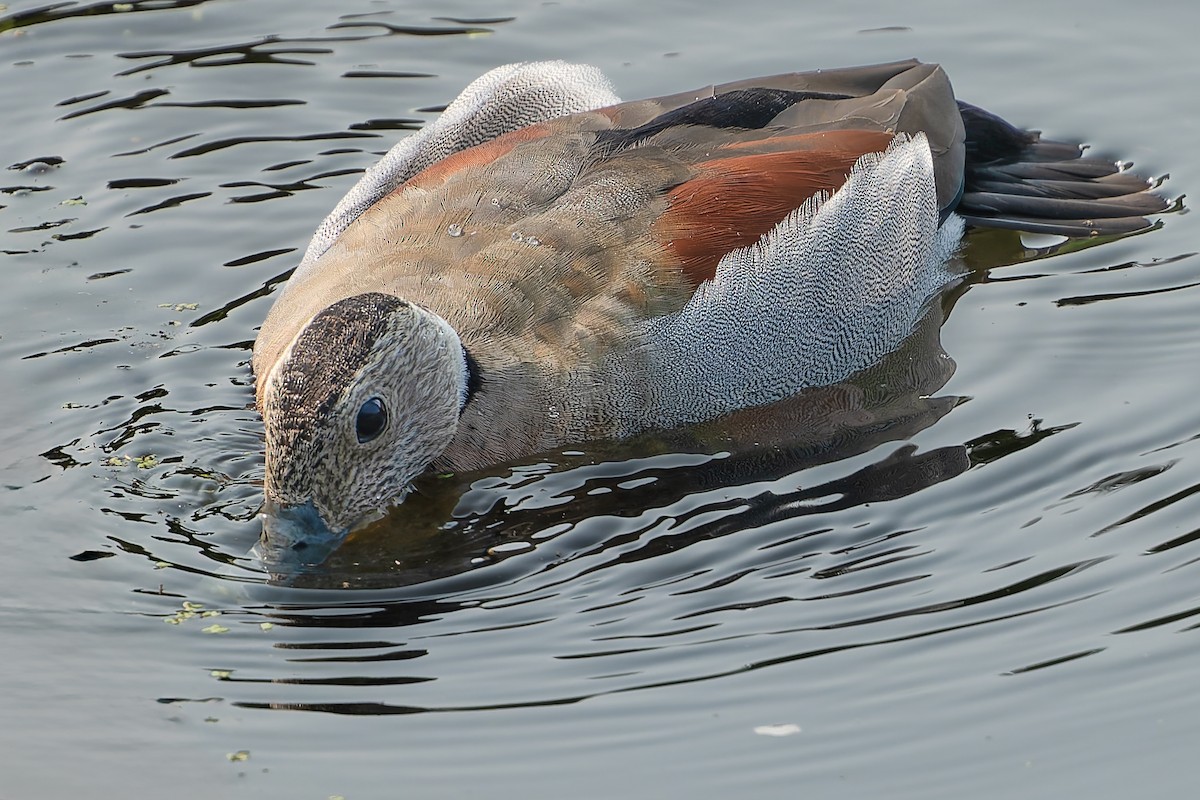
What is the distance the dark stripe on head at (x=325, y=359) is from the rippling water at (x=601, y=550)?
0.67 m

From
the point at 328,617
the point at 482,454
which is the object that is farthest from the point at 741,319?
the point at 328,617

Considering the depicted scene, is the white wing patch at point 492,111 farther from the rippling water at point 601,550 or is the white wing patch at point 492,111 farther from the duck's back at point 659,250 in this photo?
the rippling water at point 601,550

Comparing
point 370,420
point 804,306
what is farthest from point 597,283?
point 370,420

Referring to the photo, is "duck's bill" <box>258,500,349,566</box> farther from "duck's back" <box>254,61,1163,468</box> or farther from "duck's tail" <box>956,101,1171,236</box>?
"duck's tail" <box>956,101,1171,236</box>

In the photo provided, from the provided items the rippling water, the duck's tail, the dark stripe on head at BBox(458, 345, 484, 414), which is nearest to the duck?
the dark stripe on head at BBox(458, 345, 484, 414)

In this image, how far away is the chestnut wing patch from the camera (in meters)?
7.80

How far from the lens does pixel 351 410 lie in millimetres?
6820

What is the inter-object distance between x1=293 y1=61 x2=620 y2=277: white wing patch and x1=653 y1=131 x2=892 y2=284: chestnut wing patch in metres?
1.64

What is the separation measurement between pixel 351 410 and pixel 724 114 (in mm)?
2717

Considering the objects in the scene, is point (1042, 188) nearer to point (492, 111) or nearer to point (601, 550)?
point (492, 111)

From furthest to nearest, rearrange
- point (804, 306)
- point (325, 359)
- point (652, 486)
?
point (804, 306) < point (652, 486) < point (325, 359)

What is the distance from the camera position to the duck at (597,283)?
274 inches

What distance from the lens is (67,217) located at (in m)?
9.82

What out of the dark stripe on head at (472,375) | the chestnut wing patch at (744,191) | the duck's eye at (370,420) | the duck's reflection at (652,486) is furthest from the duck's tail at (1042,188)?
the duck's eye at (370,420)
